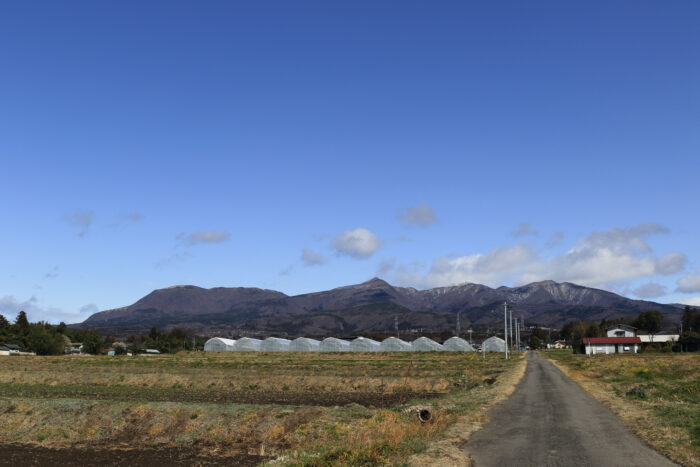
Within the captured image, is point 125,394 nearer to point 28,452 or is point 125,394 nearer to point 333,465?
point 28,452

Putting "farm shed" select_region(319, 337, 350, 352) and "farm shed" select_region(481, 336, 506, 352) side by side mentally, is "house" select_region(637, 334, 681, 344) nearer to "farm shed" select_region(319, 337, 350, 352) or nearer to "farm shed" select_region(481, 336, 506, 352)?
"farm shed" select_region(481, 336, 506, 352)

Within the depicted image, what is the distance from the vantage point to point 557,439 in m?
20.0

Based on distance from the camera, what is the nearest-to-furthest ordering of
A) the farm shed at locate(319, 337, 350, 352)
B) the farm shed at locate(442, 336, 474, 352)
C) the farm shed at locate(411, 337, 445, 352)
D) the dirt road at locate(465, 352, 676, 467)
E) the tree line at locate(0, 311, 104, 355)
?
1. the dirt road at locate(465, 352, 676, 467)
2. the tree line at locate(0, 311, 104, 355)
3. the farm shed at locate(442, 336, 474, 352)
4. the farm shed at locate(411, 337, 445, 352)
5. the farm shed at locate(319, 337, 350, 352)

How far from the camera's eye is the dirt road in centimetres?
1661

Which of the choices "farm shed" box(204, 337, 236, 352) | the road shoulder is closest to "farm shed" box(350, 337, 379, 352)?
"farm shed" box(204, 337, 236, 352)

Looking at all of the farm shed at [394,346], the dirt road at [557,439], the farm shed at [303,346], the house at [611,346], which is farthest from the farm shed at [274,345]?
the dirt road at [557,439]

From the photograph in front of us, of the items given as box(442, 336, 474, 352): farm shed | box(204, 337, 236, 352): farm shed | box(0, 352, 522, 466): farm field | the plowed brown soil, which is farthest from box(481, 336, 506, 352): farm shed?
the plowed brown soil

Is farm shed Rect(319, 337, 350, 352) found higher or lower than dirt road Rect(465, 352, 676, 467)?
lower

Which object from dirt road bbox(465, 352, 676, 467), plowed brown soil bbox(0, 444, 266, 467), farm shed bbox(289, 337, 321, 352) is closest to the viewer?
dirt road bbox(465, 352, 676, 467)

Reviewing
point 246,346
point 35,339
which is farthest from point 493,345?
point 35,339

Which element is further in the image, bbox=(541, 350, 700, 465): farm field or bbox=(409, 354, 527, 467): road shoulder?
bbox=(541, 350, 700, 465): farm field

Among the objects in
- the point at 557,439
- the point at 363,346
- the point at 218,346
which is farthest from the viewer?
the point at 218,346

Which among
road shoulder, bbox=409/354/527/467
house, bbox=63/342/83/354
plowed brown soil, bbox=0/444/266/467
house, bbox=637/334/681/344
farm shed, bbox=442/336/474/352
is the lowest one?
house, bbox=63/342/83/354

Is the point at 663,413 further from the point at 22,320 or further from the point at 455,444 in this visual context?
the point at 22,320
